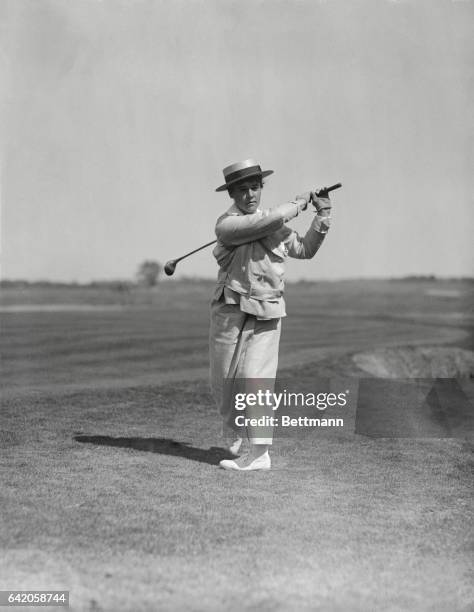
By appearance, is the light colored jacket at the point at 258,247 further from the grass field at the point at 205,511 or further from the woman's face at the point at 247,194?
the grass field at the point at 205,511

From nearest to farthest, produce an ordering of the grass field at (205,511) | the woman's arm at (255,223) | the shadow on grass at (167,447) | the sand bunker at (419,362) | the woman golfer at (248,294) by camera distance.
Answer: the grass field at (205,511) → the woman's arm at (255,223) → the woman golfer at (248,294) → the shadow on grass at (167,447) → the sand bunker at (419,362)

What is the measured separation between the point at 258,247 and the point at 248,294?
336mm

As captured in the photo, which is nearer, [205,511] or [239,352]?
[205,511]

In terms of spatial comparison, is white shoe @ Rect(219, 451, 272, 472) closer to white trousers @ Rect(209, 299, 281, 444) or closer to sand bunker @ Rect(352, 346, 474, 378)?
white trousers @ Rect(209, 299, 281, 444)

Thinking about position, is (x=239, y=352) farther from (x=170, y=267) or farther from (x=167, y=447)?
(x=167, y=447)

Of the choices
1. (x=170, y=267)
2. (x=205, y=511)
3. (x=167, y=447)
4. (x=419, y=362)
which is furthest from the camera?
(x=419, y=362)

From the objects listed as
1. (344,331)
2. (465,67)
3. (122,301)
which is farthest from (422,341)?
(122,301)

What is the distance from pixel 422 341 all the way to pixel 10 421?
43.0ft

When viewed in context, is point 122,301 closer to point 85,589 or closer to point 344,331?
point 344,331

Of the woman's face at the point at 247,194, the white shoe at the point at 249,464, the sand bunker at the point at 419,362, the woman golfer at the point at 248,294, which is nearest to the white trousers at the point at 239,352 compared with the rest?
the woman golfer at the point at 248,294

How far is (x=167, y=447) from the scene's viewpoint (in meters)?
6.53

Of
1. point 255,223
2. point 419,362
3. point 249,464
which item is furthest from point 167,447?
point 419,362

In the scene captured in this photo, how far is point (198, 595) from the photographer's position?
3.28 metres

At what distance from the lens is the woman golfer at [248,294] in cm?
579
